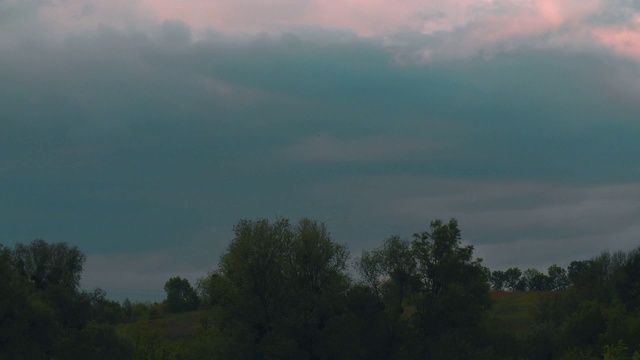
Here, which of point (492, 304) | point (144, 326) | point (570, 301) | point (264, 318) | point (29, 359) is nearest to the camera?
point (29, 359)

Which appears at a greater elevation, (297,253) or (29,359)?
(297,253)

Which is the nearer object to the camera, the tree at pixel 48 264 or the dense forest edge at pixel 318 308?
the dense forest edge at pixel 318 308

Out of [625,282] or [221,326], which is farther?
[625,282]

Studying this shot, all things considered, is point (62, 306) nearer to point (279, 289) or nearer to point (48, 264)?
point (48, 264)

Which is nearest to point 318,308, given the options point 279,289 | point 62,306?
point 279,289

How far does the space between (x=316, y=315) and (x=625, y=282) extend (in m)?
68.2

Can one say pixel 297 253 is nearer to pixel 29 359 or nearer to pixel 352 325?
pixel 352 325

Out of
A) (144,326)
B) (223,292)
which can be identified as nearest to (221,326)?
(223,292)

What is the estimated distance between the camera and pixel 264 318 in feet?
367

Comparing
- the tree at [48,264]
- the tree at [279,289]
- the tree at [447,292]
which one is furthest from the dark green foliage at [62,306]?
the tree at [447,292]

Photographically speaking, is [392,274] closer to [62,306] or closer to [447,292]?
[447,292]

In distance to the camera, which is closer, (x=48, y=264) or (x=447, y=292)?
(x=447, y=292)

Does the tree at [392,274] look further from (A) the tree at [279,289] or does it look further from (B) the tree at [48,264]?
(B) the tree at [48,264]

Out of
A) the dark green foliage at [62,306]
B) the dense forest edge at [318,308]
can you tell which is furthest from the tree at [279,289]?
the dark green foliage at [62,306]
